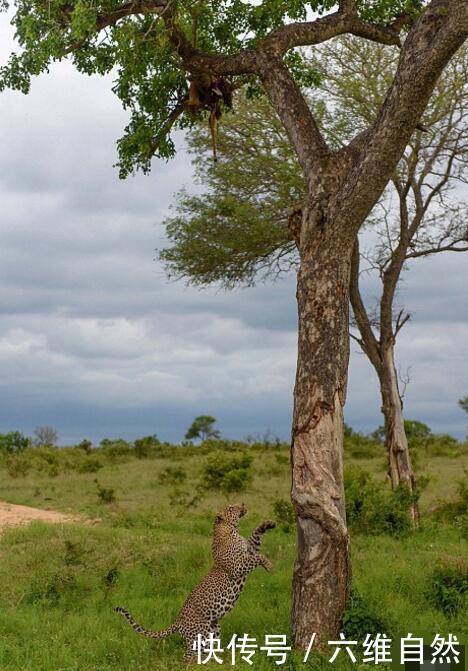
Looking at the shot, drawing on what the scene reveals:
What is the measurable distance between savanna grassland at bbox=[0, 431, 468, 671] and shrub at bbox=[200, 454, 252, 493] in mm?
36

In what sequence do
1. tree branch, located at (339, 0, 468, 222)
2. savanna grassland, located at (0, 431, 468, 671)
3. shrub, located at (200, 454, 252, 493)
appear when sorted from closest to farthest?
tree branch, located at (339, 0, 468, 222) < savanna grassland, located at (0, 431, 468, 671) < shrub, located at (200, 454, 252, 493)

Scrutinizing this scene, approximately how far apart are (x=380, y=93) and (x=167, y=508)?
34.9ft

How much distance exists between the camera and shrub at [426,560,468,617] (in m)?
10.9

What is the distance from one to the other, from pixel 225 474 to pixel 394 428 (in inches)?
229

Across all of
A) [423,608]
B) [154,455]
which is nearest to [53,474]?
[154,455]

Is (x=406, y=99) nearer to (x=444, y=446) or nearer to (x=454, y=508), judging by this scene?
(x=454, y=508)

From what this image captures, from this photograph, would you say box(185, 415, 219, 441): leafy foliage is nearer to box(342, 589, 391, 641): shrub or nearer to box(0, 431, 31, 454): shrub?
box(0, 431, 31, 454): shrub

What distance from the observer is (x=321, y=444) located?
916 cm

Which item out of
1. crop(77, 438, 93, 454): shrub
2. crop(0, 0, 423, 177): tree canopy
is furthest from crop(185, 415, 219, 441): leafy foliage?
crop(0, 0, 423, 177): tree canopy

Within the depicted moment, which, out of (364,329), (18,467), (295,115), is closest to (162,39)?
(295,115)

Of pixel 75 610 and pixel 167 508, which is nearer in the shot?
pixel 75 610

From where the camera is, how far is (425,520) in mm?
18094

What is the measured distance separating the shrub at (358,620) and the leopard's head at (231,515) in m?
1.64

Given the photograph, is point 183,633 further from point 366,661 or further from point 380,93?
point 380,93
